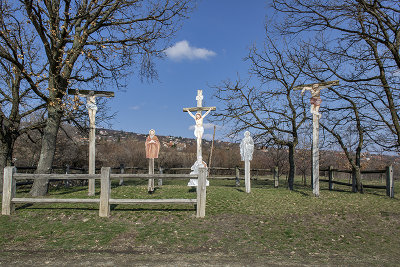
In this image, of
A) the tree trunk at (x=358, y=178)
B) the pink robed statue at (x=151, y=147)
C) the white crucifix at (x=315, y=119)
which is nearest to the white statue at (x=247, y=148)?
the white crucifix at (x=315, y=119)

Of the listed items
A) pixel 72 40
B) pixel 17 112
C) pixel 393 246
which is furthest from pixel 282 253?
pixel 17 112

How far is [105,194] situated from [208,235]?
10.4 ft

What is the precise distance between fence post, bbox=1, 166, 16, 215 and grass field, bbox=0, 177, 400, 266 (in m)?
0.28

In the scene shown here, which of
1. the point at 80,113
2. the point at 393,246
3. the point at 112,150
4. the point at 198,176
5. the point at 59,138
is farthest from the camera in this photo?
the point at 112,150

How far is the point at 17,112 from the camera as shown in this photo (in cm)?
1348

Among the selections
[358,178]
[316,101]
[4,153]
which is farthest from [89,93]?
[358,178]

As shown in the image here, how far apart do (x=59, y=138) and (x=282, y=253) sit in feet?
73.7

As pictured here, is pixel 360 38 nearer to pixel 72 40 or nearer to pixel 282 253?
pixel 282 253

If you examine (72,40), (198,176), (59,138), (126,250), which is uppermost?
(72,40)

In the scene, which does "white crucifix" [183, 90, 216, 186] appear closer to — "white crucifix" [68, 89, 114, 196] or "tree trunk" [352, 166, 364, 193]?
"white crucifix" [68, 89, 114, 196]

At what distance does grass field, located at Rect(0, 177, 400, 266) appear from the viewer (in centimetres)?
568

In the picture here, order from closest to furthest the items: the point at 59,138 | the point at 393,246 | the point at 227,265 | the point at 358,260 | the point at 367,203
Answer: the point at 227,265 < the point at 358,260 < the point at 393,246 < the point at 367,203 < the point at 59,138

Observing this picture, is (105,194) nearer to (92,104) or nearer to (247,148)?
(92,104)

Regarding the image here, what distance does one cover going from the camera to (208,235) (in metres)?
6.99
